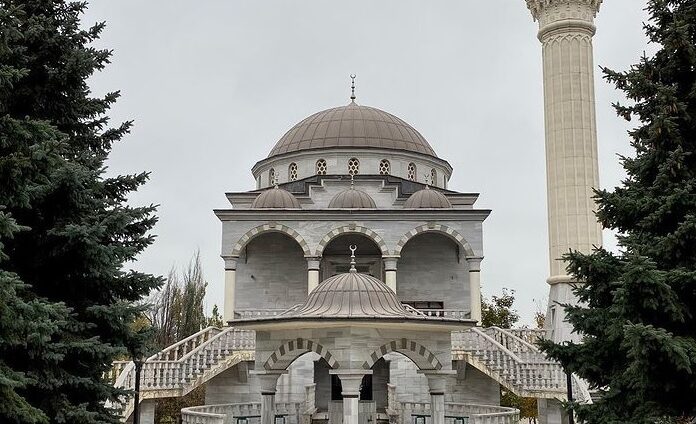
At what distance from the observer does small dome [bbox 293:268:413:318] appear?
13.4m

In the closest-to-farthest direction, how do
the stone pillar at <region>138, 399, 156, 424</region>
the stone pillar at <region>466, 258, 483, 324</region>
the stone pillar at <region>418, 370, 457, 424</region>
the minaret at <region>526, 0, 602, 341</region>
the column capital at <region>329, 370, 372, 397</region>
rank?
the column capital at <region>329, 370, 372, 397</region>, the stone pillar at <region>418, 370, 457, 424</region>, the stone pillar at <region>138, 399, 156, 424</region>, the stone pillar at <region>466, 258, 483, 324</region>, the minaret at <region>526, 0, 602, 341</region>

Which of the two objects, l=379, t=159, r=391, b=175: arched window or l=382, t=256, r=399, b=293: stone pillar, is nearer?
l=382, t=256, r=399, b=293: stone pillar

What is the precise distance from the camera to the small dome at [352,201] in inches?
1000

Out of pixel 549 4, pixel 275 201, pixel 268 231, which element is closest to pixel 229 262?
pixel 268 231

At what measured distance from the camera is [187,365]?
1928cm

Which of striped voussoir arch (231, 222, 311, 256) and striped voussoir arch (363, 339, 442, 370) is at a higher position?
striped voussoir arch (231, 222, 311, 256)

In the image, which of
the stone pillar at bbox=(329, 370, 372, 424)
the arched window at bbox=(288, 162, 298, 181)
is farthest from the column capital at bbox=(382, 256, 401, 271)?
the stone pillar at bbox=(329, 370, 372, 424)

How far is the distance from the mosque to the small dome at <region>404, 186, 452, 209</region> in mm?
59

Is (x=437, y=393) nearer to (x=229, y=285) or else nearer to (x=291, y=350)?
(x=291, y=350)

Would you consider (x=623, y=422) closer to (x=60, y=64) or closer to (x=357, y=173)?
(x=60, y=64)

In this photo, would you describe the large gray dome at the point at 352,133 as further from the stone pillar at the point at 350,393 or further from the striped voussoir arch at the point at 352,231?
the stone pillar at the point at 350,393

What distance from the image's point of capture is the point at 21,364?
24.8 feet

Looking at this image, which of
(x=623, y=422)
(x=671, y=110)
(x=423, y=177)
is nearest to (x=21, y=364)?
(x=623, y=422)

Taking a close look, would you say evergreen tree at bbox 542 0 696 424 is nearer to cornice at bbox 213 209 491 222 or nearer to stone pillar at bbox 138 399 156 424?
stone pillar at bbox 138 399 156 424
